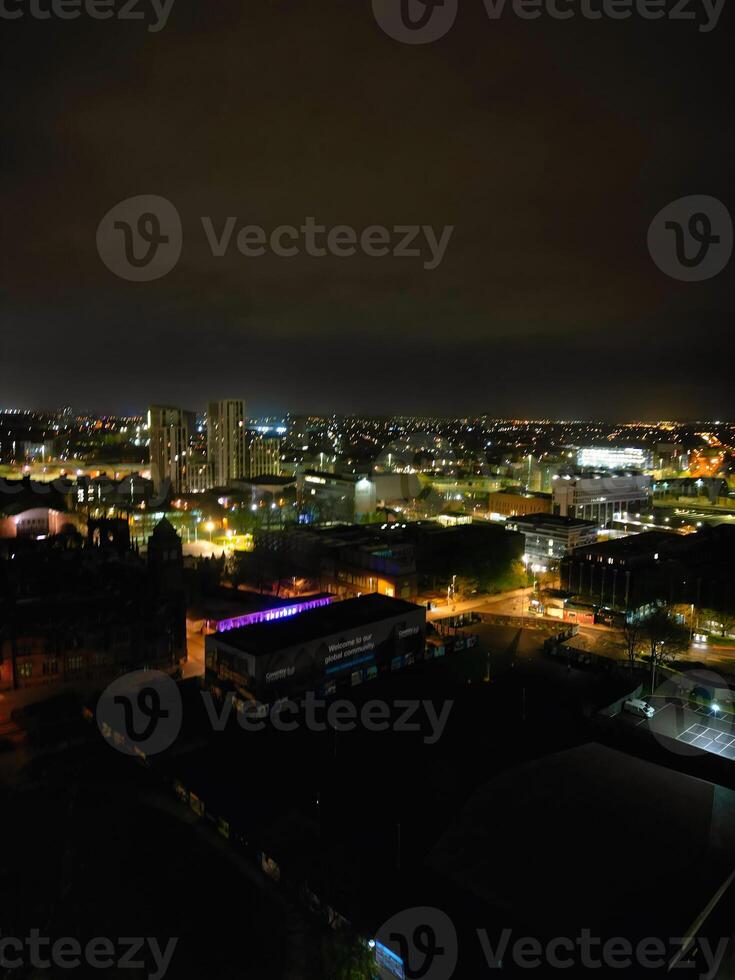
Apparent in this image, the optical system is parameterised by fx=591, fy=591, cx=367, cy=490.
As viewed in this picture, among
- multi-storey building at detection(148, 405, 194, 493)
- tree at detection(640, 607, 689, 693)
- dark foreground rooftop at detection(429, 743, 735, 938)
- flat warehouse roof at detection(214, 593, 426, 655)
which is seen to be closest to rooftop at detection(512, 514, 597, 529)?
tree at detection(640, 607, 689, 693)

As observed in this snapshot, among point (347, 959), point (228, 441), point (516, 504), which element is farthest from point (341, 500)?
point (347, 959)

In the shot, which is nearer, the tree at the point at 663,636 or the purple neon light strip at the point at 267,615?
the tree at the point at 663,636

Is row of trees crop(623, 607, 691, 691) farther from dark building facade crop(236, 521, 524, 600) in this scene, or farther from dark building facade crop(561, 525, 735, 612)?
dark building facade crop(236, 521, 524, 600)

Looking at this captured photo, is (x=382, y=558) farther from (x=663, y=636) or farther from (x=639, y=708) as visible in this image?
(x=639, y=708)

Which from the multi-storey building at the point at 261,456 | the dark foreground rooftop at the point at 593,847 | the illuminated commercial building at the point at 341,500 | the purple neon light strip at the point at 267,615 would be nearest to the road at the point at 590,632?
the purple neon light strip at the point at 267,615

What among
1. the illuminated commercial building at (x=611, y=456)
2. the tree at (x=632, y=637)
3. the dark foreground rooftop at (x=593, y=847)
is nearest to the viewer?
the dark foreground rooftop at (x=593, y=847)

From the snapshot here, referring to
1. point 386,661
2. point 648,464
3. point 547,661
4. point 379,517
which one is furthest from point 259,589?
A: point 648,464

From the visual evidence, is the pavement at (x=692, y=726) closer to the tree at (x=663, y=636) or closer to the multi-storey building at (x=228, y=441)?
the tree at (x=663, y=636)
